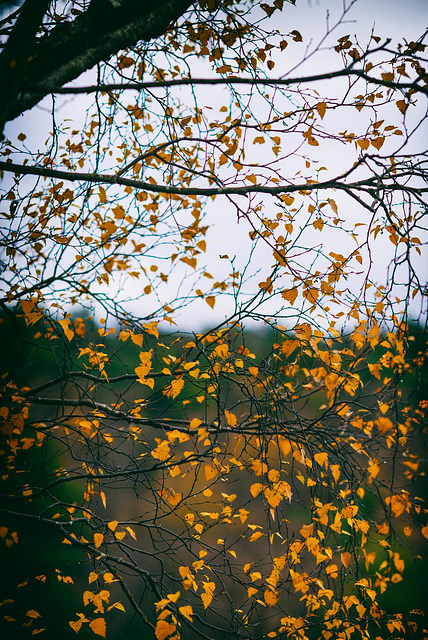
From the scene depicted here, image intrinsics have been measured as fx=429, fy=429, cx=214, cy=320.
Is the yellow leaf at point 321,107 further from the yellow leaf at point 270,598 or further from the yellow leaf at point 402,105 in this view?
the yellow leaf at point 270,598

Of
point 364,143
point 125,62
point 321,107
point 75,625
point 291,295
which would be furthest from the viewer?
point 125,62

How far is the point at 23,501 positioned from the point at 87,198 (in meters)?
1.80

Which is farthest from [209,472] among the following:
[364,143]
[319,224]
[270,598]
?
[364,143]

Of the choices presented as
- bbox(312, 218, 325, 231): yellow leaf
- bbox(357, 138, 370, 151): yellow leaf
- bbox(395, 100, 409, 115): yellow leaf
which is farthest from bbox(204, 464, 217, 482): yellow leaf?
bbox(395, 100, 409, 115): yellow leaf

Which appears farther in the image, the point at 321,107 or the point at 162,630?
the point at 162,630

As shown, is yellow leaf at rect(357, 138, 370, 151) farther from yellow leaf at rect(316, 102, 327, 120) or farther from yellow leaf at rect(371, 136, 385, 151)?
yellow leaf at rect(316, 102, 327, 120)

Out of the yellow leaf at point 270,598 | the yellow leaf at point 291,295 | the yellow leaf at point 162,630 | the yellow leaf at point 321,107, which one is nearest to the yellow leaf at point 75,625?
the yellow leaf at point 162,630

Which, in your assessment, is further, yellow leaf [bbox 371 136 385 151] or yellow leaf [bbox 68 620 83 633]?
yellow leaf [bbox 68 620 83 633]

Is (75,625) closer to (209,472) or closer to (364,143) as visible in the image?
(209,472)

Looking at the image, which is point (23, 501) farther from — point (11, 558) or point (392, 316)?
point (11, 558)

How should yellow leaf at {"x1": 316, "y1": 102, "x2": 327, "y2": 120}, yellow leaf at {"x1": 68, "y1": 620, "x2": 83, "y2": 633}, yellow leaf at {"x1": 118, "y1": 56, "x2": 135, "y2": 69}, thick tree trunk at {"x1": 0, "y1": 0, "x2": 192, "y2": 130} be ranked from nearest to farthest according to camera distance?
thick tree trunk at {"x1": 0, "y1": 0, "x2": 192, "y2": 130} → yellow leaf at {"x1": 316, "y1": 102, "x2": 327, "y2": 120} → yellow leaf at {"x1": 68, "y1": 620, "x2": 83, "y2": 633} → yellow leaf at {"x1": 118, "y1": 56, "x2": 135, "y2": 69}

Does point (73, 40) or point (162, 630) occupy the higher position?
point (73, 40)

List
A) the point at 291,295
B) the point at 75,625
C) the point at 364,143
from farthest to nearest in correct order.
→ the point at 75,625
the point at 291,295
the point at 364,143

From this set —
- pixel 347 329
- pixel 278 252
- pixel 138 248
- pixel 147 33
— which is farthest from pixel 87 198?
pixel 347 329
